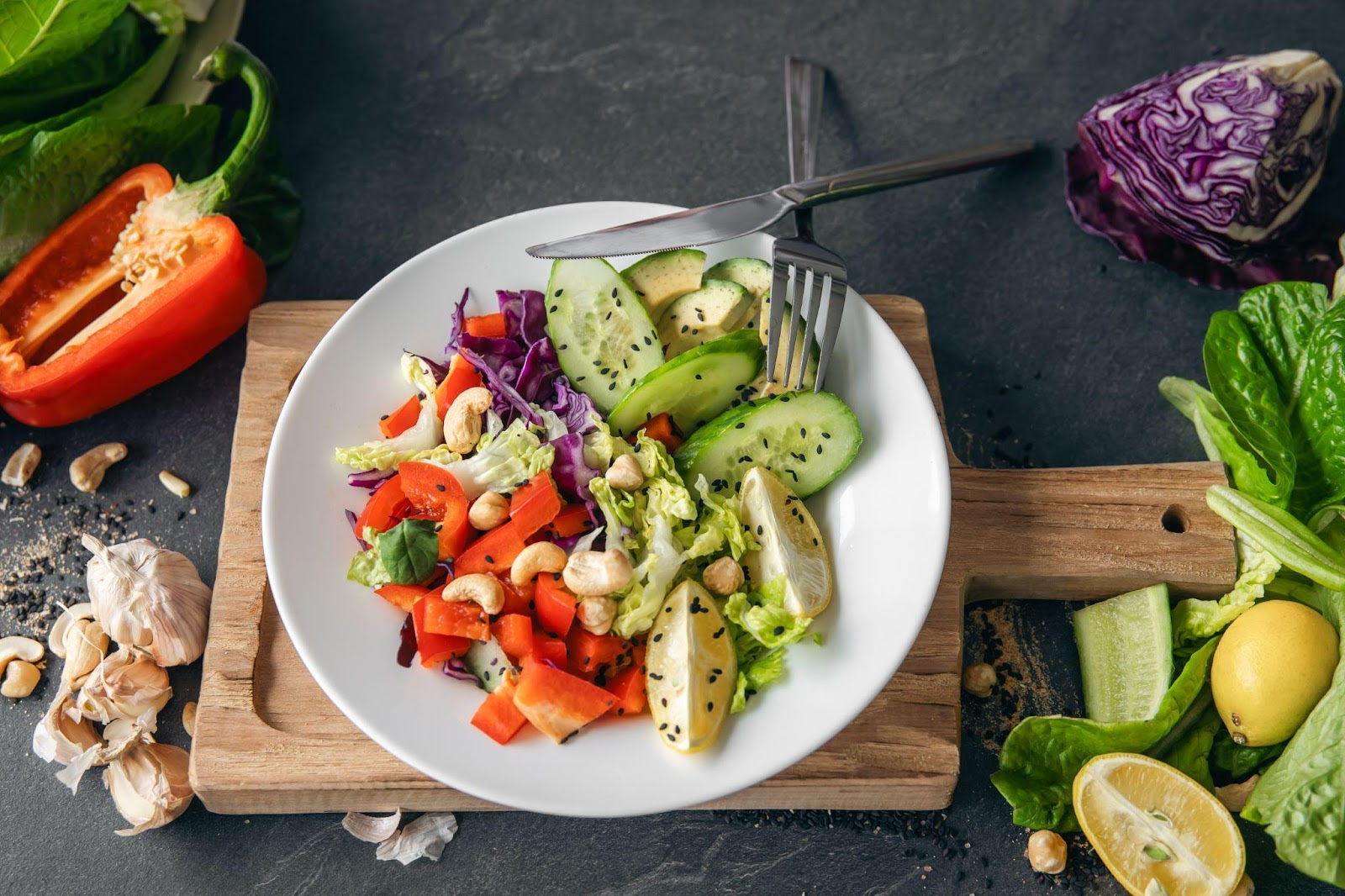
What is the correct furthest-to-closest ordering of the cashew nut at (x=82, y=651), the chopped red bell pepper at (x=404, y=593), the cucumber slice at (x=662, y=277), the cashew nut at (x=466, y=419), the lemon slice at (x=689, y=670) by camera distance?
1. the cashew nut at (x=82, y=651)
2. the cucumber slice at (x=662, y=277)
3. the cashew nut at (x=466, y=419)
4. the chopped red bell pepper at (x=404, y=593)
5. the lemon slice at (x=689, y=670)

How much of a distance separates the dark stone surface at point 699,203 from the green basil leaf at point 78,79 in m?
0.59

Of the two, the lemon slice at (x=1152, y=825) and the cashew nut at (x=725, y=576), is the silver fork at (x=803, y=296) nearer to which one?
the cashew nut at (x=725, y=576)

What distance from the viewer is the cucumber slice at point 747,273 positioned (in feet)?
10.6

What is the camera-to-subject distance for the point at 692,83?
4395 millimetres

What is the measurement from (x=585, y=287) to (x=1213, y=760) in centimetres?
238

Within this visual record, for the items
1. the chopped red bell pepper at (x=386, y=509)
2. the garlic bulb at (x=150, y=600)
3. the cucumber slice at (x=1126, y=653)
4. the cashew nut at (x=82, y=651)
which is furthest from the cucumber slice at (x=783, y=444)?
the cashew nut at (x=82, y=651)

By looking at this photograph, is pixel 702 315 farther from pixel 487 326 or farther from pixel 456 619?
pixel 456 619

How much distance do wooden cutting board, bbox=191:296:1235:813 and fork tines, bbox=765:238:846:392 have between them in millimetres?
593

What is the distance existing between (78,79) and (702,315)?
96.0 inches

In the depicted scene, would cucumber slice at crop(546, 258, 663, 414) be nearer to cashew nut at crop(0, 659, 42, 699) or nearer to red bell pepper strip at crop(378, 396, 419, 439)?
red bell pepper strip at crop(378, 396, 419, 439)

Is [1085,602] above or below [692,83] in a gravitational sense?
below

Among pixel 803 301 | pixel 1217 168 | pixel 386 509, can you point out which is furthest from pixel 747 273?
pixel 1217 168

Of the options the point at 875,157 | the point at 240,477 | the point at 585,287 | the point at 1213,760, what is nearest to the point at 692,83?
the point at 875,157

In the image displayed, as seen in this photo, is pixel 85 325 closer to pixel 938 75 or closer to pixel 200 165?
pixel 200 165
